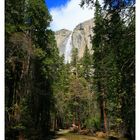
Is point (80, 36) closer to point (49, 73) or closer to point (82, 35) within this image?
point (82, 35)

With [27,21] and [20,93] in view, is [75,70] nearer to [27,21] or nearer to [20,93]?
[27,21]

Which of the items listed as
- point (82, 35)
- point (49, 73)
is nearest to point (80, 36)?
point (82, 35)

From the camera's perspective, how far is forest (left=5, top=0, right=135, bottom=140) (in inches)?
337

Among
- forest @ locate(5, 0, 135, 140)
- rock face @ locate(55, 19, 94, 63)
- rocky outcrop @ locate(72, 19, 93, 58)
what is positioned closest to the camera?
forest @ locate(5, 0, 135, 140)

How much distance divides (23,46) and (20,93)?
4367 millimetres

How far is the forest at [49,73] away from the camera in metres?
8.57

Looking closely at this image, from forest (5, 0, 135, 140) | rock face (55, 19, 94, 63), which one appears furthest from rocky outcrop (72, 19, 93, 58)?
forest (5, 0, 135, 140)

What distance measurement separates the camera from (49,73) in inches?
1400

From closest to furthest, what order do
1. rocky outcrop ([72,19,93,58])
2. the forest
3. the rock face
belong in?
the forest
the rock face
rocky outcrop ([72,19,93,58])

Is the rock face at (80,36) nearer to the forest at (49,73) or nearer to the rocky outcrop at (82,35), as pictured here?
the rocky outcrop at (82,35)

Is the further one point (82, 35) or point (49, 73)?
point (82, 35)

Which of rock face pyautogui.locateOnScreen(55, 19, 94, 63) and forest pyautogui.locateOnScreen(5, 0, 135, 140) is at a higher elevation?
rock face pyautogui.locateOnScreen(55, 19, 94, 63)

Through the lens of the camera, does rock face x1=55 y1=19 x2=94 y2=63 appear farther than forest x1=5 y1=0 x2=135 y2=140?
Yes

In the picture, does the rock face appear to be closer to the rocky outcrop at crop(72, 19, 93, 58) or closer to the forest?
the rocky outcrop at crop(72, 19, 93, 58)
